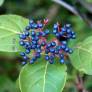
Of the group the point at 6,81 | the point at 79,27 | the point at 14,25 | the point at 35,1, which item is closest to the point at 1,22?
the point at 14,25

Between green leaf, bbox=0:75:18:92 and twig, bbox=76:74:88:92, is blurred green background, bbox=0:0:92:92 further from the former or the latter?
twig, bbox=76:74:88:92

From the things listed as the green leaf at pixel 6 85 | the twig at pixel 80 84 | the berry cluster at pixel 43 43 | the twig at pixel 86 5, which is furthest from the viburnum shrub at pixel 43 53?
the green leaf at pixel 6 85

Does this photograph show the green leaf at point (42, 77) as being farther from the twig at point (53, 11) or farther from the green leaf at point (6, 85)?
the twig at point (53, 11)

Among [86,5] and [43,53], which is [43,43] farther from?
[86,5]

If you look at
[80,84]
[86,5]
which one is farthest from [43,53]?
[86,5]

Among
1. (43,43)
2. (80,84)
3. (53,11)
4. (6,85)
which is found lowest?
(6,85)

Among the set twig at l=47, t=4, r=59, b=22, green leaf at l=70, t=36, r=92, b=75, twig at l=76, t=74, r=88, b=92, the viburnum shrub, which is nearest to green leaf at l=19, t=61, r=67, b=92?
the viburnum shrub

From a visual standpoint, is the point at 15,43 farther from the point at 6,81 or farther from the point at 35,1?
the point at 35,1
